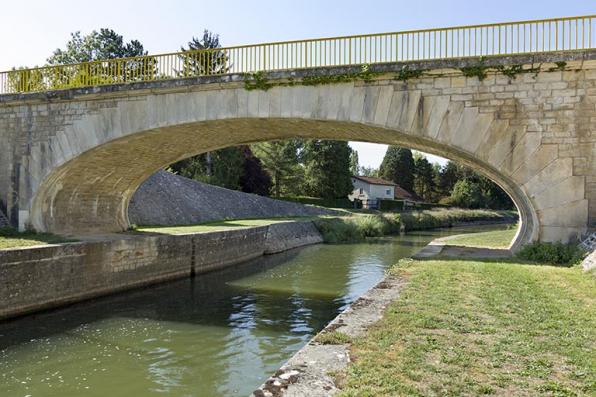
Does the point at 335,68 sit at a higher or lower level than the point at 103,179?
higher

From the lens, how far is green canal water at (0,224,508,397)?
6277mm

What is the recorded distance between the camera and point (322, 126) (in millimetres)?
12664

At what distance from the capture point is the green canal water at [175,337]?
628cm

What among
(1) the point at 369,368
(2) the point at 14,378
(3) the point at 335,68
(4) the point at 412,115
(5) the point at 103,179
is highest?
(3) the point at 335,68

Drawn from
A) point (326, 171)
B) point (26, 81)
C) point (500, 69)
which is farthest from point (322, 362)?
point (326, 171)

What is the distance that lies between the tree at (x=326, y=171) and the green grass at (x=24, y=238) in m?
36.1

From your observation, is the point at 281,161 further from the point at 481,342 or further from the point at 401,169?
the point at 481,342

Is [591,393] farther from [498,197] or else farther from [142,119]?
[498,197]

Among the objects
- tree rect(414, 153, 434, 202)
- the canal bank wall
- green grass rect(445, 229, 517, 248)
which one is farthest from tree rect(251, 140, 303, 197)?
green grass rect(445, 229, 517, 248)

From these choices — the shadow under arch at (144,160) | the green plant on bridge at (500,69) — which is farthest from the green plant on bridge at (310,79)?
the green plant on bridge at (500,69)

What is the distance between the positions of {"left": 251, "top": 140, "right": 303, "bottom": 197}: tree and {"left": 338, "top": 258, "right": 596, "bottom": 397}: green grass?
38872 millimetres

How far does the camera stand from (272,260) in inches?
733

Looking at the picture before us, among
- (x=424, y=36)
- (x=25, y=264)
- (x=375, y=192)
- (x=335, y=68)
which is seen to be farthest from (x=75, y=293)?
(x=375, y=192)

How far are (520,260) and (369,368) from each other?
769 centimetres
